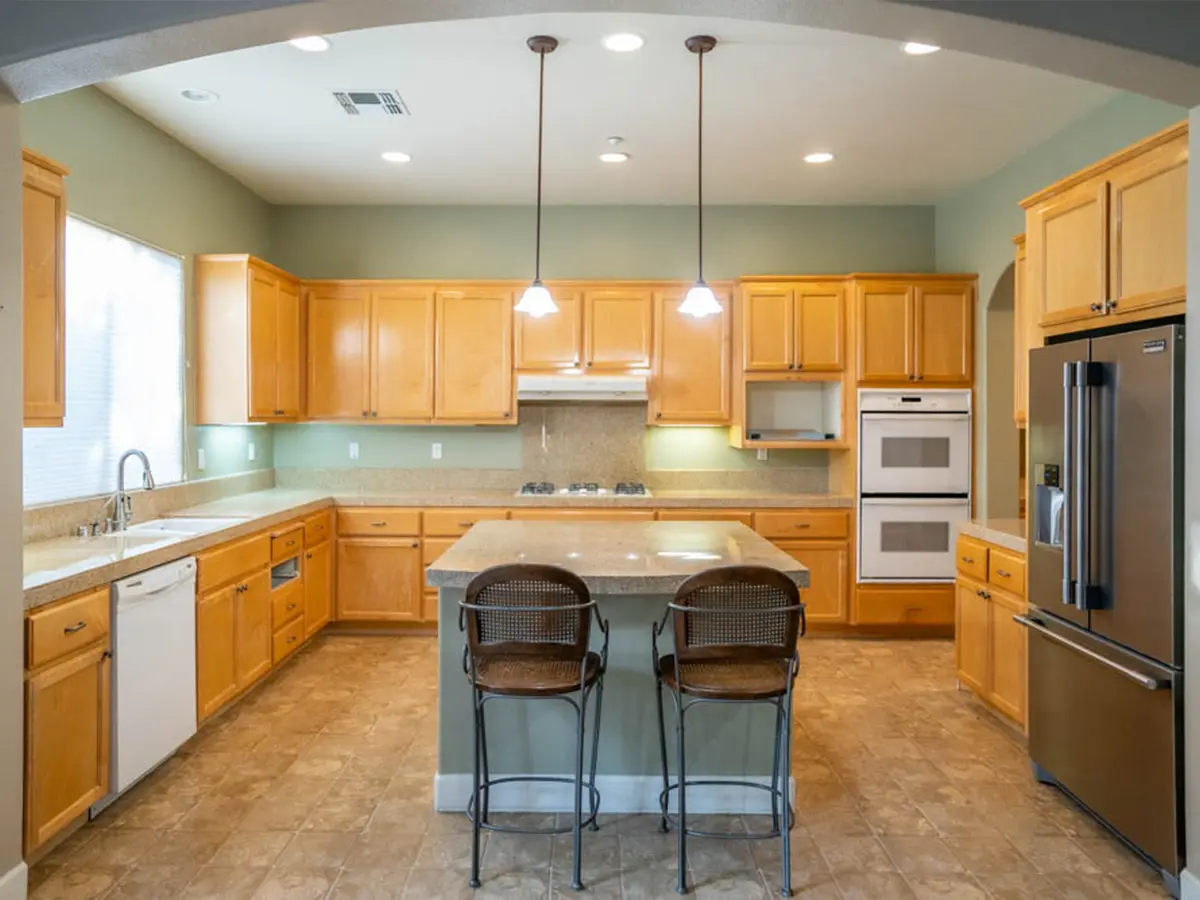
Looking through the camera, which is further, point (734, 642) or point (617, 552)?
point (617, 552)

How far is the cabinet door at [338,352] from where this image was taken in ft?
18.4

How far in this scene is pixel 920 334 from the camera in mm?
5289

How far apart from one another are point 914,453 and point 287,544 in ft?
12.3

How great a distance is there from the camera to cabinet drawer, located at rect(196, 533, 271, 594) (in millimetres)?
3545

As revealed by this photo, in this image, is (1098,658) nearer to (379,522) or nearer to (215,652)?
(215,652)

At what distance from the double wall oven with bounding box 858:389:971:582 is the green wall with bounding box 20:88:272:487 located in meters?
3.94

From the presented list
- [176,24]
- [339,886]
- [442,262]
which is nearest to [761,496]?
[442,262]

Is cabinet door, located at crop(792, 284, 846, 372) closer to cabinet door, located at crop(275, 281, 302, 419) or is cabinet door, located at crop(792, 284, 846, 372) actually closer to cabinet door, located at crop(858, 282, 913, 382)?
cabinet door, located at crop(858, 282, 913, 382)

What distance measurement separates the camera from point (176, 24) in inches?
82.1

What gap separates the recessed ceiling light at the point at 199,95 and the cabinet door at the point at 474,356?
192 cm

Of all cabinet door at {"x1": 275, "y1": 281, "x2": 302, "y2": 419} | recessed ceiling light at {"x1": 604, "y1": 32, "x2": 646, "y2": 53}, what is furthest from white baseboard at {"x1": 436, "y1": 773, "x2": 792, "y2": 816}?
cabinet door at {"x1": 275, "y1": 281, "x2": 302, "y2": 419}

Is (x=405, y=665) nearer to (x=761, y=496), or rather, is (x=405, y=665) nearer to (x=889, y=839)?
(x=761, y=496)

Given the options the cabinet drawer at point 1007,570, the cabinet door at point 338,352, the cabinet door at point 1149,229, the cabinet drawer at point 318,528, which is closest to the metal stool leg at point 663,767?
the cabinet drawer at point 1007,570

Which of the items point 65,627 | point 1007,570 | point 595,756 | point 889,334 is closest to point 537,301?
point 595,756
